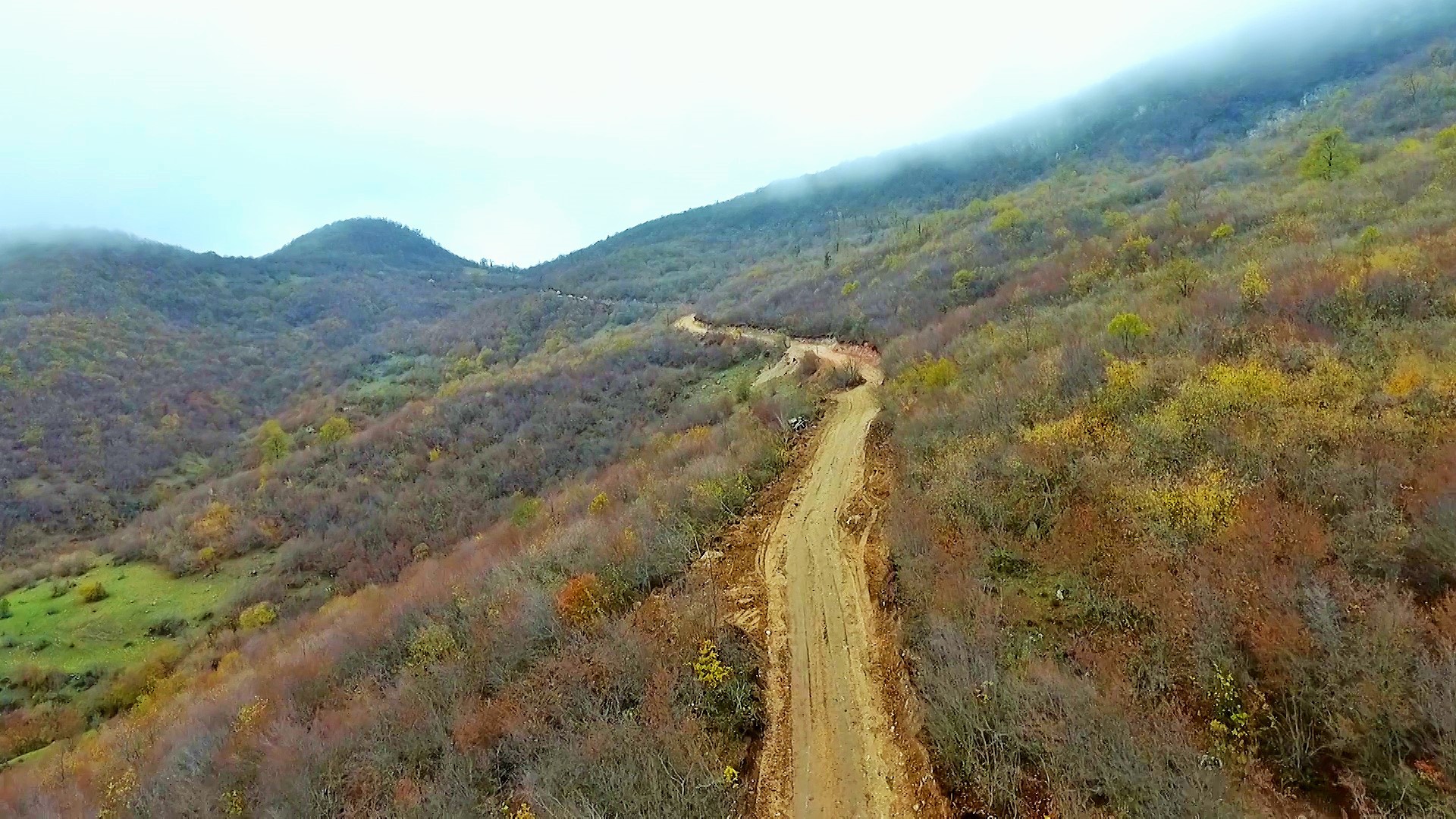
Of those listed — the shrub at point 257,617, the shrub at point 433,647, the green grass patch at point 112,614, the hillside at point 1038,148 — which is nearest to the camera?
the shrub at point 433,647

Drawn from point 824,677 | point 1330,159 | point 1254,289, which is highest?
point 1254,289

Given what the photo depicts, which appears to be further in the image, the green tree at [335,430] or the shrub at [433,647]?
the green tree at [335,430]

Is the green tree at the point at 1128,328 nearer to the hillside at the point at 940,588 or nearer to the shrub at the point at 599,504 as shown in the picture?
the hillside at the point at 940,588

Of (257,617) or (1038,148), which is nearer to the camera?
(257,617)

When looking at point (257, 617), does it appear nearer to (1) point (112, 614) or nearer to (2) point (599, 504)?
(1) point (112, 614)

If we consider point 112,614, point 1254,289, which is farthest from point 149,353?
point 1254,289

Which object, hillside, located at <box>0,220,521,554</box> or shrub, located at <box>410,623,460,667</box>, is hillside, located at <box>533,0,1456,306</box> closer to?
hillside, located at <box>0,220,521,554</box>

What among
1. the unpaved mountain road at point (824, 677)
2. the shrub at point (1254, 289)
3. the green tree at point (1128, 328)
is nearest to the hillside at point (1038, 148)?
the green tree at point (1128, 328)
